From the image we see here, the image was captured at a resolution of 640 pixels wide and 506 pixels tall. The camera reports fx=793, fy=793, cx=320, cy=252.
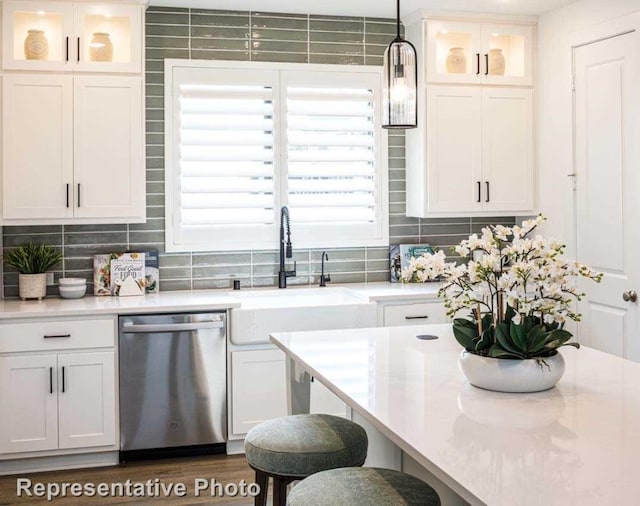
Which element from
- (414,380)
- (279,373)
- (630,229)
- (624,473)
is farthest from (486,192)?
(624,473)

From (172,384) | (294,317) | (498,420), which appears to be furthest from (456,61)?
(498,420)

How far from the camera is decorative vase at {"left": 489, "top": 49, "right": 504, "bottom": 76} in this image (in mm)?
5086

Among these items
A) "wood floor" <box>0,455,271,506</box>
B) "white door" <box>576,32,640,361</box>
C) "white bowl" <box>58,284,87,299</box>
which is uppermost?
"white door" <box>576,32,640,361</box>

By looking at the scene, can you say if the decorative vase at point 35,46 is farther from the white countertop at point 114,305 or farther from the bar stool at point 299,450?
the bar stool at point 299,450

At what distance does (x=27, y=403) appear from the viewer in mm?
4137

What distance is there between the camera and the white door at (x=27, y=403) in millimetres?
4109

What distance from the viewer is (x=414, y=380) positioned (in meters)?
2.45

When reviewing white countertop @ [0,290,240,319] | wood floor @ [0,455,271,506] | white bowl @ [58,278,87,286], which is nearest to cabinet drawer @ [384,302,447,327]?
white countertop @ [0,290,240,319]

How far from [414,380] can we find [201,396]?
2186 mm

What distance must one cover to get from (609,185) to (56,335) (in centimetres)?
310

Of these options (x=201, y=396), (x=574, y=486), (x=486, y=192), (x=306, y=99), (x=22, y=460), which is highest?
(x=306, y=99)

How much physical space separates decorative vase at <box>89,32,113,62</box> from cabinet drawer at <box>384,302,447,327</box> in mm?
2165

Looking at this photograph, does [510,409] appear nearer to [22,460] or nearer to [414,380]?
[414,380]

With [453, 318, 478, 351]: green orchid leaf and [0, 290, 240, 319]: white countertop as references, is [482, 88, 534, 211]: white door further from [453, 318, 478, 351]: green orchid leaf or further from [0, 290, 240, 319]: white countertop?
[453, 318, 478, 351]: green orchid leaf
